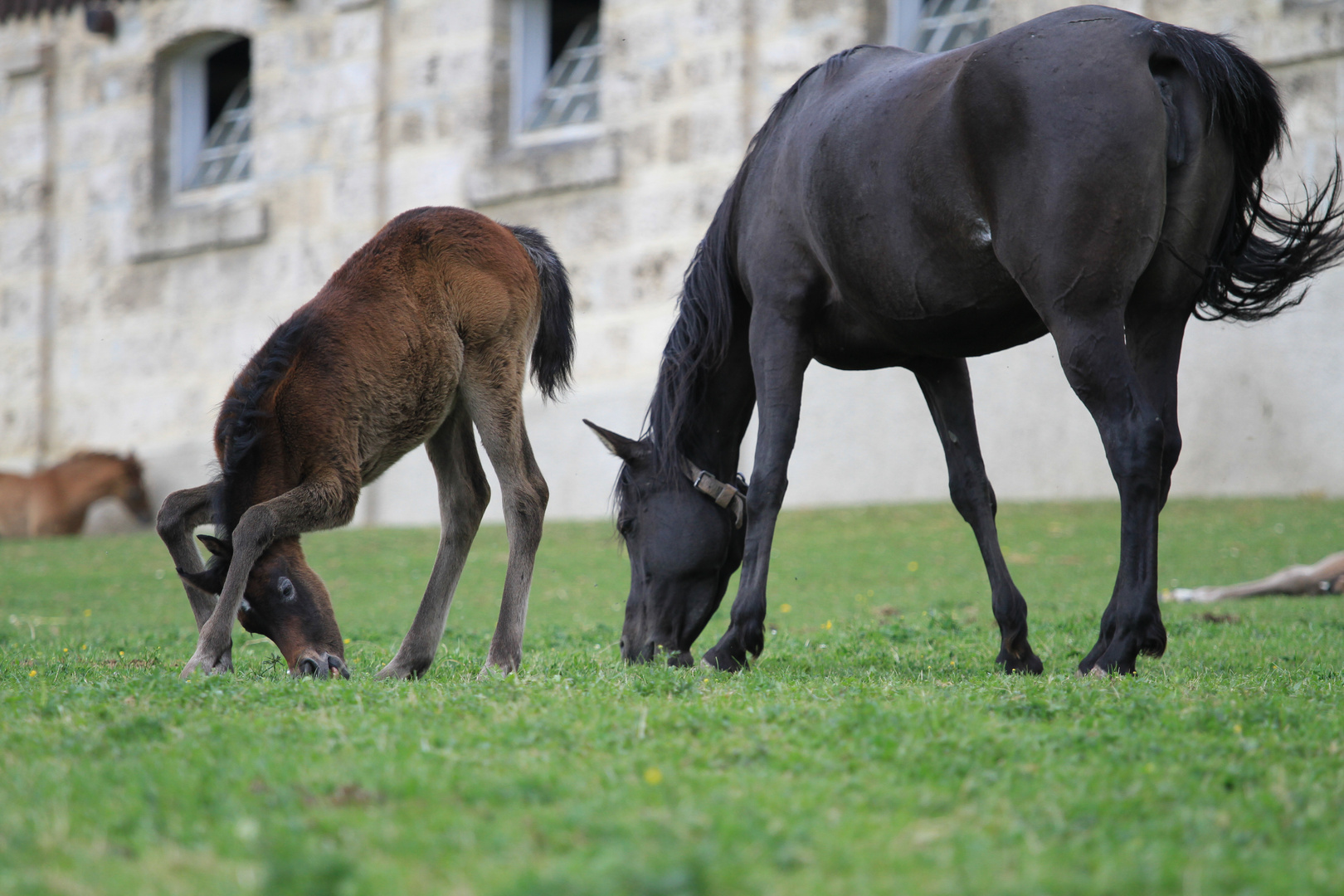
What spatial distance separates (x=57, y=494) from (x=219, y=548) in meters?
14.7

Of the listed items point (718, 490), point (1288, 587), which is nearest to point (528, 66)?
point (1288, 587)

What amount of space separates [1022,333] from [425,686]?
9.09 ft

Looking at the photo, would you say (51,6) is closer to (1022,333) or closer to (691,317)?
(691,317)

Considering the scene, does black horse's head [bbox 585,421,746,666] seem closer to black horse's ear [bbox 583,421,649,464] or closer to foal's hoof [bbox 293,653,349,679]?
black horse's ear [bbox 583,421,649,464]

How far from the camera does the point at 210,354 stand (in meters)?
19.1

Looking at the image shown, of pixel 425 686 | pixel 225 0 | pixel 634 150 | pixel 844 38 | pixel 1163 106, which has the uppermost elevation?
pixel 225 0

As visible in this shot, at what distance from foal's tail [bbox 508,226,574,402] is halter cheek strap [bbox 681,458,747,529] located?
0.89 metres

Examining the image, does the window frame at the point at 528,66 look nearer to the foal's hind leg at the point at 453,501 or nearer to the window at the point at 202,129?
the window at the point at 202,129

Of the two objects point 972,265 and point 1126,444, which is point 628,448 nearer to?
point 972,265

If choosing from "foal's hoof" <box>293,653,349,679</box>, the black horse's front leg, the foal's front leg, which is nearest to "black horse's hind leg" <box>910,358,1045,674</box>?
the black horse's front leg

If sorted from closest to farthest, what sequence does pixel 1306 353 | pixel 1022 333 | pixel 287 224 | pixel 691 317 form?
pixel 1022 333 → pixel 691 317 → pixel 1306 353 → pixel 287 224

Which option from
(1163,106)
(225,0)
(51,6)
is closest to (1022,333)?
(1163,106)

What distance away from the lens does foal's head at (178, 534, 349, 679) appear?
4930 mm

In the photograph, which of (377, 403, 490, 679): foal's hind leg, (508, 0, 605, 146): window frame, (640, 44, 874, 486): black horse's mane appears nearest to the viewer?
(377, 403, 490, 679): foal's hind leg
